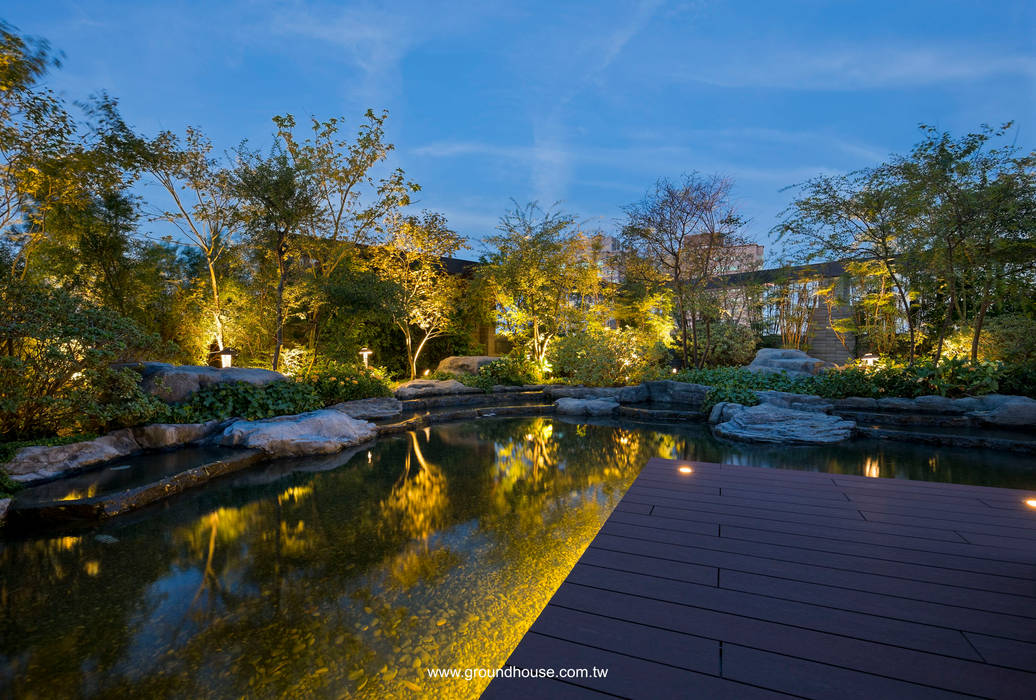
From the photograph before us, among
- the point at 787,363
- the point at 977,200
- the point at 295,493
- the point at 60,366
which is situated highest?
the point at 977,200

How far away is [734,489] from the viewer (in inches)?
102

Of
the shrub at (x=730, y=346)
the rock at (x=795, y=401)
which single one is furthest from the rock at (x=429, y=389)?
the shrub at (x=730, y=346)

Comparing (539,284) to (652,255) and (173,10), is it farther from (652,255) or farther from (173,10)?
(173,10)

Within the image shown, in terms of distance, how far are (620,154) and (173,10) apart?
52.7 meters

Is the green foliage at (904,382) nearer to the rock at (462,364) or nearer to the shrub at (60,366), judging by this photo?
the rock at (462,364)

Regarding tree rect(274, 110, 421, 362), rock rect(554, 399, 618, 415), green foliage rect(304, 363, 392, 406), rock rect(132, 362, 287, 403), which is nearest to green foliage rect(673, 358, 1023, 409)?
rock rect(554, 399, 618, 415)

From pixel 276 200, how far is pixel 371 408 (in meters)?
3.61

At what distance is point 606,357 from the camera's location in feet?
30.9

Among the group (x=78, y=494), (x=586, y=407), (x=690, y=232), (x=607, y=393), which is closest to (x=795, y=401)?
(x=607, y=393)

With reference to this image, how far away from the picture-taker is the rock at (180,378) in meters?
5.33

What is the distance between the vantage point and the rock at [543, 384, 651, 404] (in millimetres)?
8727

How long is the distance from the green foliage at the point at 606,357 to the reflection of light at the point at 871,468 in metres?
5.16

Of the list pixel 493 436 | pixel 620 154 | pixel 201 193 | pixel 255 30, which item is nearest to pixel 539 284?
pixel 493 436

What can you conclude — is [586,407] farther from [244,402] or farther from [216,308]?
[216,308]
